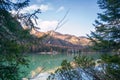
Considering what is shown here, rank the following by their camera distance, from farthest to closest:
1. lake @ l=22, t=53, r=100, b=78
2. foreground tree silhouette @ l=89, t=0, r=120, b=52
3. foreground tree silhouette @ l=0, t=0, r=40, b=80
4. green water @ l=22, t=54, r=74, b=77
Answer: foreground tree silhouette @ l=89, t=0, r=120, b=52 → foreground tree silhouette @ l=0, t=0, r=40, b=80 → green water @ l=22, t=54, r=74, b=77 → lake @ l=22, t=53, r=100, b=78

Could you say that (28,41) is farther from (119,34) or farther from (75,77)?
(119,34)

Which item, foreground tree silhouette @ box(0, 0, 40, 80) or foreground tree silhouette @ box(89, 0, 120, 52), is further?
foreground tree silhouette @ box(89, 0, 120, 52)

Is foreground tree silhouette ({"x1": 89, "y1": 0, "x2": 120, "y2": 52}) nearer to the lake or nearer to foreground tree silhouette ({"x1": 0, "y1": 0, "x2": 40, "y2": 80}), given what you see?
the lake

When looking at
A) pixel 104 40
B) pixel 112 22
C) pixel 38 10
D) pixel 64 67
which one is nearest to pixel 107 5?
pixel 112 22

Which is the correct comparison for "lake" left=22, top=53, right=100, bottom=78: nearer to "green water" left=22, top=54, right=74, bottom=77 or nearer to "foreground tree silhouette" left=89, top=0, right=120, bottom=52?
"green water" left=22, top=54, right=74, bottom=77

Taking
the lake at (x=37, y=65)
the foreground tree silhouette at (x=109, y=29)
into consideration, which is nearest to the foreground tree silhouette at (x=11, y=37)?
the lake at (x=37, y=65)

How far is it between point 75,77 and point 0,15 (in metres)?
8.16

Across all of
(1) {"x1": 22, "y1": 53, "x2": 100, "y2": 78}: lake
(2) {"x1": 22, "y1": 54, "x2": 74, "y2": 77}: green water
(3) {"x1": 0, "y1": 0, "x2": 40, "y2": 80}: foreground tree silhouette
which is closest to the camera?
(1) {"x1": 22, "y1": 53, "x2": 100, "y2": 78}: lake

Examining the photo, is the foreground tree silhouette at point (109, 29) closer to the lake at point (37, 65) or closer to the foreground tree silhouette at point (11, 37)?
the lake at point (37, 65)

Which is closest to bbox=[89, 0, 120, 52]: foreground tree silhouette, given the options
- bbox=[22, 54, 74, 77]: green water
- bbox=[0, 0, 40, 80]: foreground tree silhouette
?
bbox=[22, 54, 74, 77]: green water

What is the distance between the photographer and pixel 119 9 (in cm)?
1256

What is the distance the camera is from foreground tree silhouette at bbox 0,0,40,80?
5.43m

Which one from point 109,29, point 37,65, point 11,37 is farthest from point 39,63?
point 37,65

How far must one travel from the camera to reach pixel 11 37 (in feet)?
18.3
